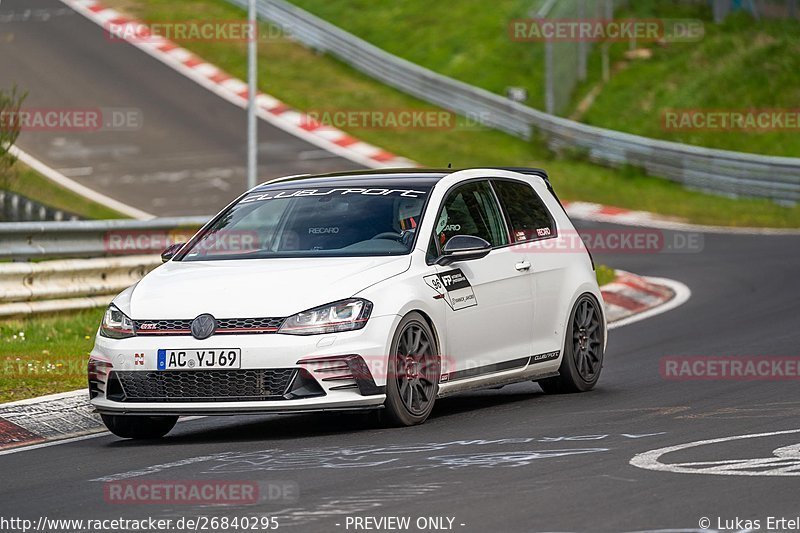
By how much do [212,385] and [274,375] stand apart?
0.37 m

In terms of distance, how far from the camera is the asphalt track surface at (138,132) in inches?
1155

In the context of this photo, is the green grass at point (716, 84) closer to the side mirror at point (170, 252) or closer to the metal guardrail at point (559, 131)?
the metal guardrail at point (559, 131)

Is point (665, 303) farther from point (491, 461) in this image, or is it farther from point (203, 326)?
point (491, 461)

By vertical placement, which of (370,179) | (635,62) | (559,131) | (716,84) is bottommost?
(370,179)

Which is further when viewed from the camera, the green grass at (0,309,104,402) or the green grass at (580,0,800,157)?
the green grass at (580,0,800,157)

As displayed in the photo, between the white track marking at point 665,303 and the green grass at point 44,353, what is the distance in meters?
5.24

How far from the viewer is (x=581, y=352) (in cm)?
1161

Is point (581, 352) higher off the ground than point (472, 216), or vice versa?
point (472, 216)

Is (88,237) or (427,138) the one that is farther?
(427,138)

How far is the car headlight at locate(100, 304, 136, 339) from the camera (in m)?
9.52

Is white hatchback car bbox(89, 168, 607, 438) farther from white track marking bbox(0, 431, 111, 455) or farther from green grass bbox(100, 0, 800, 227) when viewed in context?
green grass bbox(100, 0, 800, 227)

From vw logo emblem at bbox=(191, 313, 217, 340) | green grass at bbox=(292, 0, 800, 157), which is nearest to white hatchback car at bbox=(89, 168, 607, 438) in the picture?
vw logo emblem at bbox=(191, 313, 217, 340)

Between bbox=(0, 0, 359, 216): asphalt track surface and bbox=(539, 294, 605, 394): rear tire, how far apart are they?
1592cm

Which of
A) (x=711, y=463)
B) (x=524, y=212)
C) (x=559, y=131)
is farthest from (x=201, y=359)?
(x=559, y=131)
